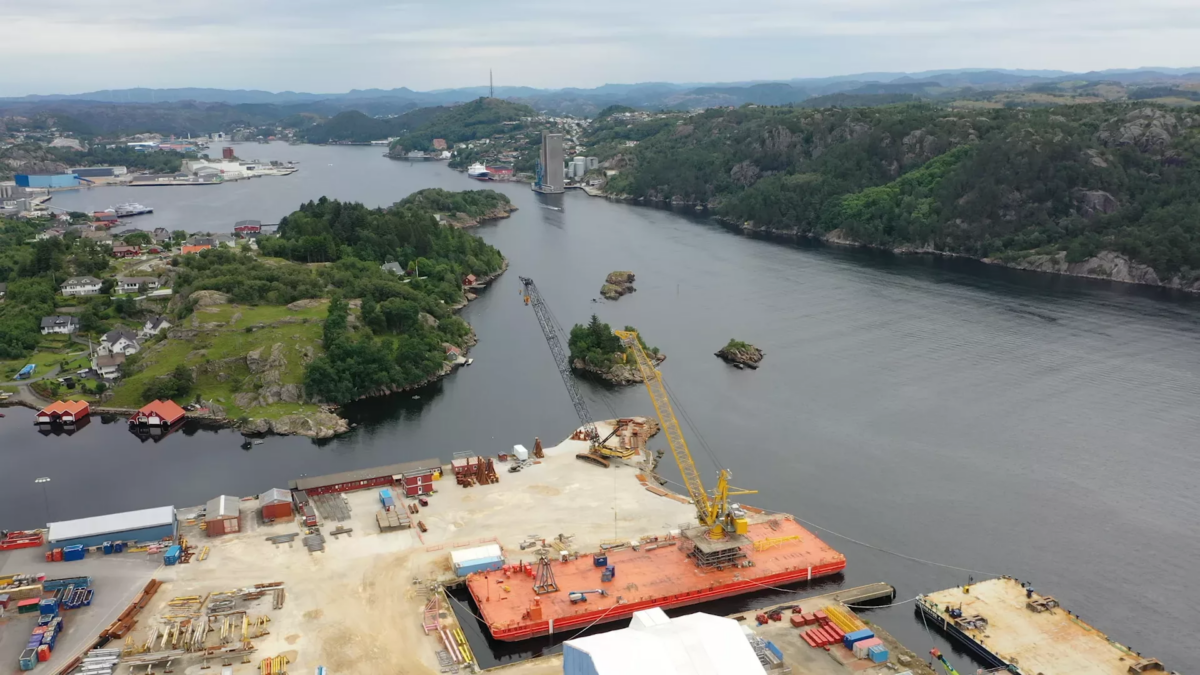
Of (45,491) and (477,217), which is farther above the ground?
(477,217)

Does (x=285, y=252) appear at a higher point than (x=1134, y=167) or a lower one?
lower

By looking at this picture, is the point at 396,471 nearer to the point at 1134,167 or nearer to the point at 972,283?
the point at 972,283

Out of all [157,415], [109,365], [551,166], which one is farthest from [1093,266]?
[551,166]

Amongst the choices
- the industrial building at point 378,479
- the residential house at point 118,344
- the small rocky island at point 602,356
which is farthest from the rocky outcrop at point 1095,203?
the residential house at point 118,344

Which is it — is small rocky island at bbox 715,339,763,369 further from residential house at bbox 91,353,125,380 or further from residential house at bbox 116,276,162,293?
residential house at bbox 116,276,162,293

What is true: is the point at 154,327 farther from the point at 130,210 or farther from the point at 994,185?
the point at 994,185

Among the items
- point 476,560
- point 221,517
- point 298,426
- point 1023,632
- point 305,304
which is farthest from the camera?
point 305,304

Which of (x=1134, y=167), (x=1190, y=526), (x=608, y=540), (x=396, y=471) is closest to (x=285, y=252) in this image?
(x=396, y=471)
